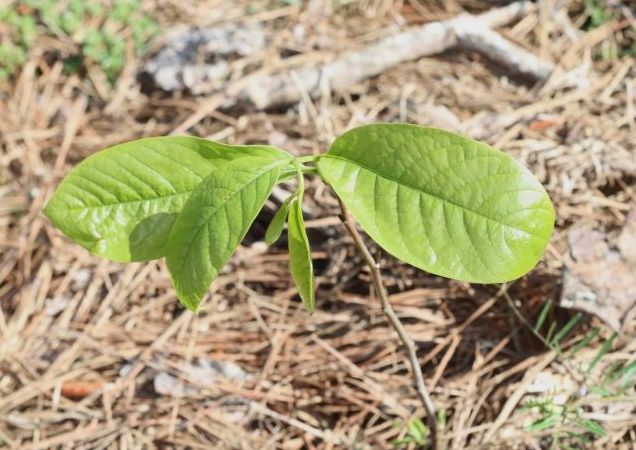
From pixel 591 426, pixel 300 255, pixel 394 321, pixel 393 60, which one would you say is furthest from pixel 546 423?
pixel 393 60

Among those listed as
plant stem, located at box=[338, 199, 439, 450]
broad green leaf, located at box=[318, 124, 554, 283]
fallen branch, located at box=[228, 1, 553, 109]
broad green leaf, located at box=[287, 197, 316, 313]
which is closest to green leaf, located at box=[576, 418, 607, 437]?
plant stem, located at box=[338, 199, 439, 450]

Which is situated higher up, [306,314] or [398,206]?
[398,206]

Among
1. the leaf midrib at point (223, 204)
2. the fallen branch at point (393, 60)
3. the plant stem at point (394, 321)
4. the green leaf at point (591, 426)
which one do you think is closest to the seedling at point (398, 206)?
the leaf midrib at point (223, 204)

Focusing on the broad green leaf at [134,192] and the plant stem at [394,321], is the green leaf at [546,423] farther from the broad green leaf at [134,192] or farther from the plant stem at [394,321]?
the broad green leaf at [134,192]

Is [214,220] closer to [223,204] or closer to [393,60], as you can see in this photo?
[223,204]

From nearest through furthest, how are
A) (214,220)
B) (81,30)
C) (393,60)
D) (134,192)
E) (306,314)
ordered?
(214,220) → (134,192) → (306,314) → (393,60) → (81,30)

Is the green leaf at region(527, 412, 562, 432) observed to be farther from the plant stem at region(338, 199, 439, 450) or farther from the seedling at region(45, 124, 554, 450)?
the seedling at region(45, 124, 554, 450)

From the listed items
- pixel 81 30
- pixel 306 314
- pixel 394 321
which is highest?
pixel 81 30
